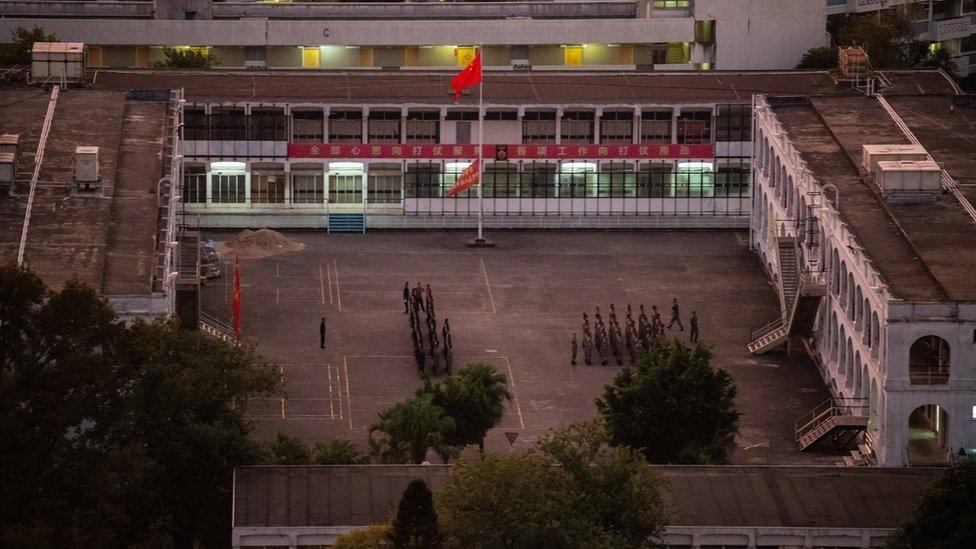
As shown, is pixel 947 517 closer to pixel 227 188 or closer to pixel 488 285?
pixel 488 285

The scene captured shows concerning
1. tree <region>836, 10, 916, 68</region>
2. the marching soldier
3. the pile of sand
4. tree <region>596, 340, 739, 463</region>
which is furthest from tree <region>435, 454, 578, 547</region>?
tree <region>836, 10, 916, 68</region>

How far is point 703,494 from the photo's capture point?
330 feet

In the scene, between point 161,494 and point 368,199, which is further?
point 368,199

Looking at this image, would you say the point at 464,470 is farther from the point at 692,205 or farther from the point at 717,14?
the point at 717,14

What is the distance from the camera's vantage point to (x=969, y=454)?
11056 cm

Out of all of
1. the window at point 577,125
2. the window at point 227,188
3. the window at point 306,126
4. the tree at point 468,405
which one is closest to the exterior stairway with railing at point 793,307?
the tree at point 468,405

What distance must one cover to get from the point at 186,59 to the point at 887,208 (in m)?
77.4

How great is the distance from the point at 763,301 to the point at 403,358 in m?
24.4

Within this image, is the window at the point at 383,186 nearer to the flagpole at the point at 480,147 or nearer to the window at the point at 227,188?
the flagpole at the point at 480,147

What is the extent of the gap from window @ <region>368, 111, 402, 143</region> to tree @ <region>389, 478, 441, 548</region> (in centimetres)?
8556

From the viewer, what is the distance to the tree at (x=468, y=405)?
11206 centimetres

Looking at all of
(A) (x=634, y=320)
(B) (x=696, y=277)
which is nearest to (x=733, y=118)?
(B) (x=696, y=277)

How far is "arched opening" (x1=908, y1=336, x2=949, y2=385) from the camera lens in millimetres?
112812

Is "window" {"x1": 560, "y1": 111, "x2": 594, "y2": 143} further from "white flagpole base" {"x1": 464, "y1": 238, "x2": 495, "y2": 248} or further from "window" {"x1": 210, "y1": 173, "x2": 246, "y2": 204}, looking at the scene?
"window" {"x1": 210, "y1": 173, "x2": 246, "y2": 204}
